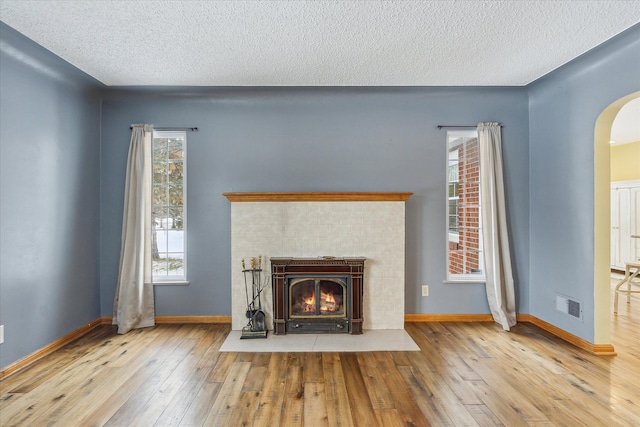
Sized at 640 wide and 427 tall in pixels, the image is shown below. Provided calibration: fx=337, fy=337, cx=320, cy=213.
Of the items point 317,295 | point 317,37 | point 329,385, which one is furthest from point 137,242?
point 317,37

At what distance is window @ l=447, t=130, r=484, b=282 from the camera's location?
161 inches

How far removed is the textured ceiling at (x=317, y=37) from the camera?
92.4 inches

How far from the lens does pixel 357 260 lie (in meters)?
3.63

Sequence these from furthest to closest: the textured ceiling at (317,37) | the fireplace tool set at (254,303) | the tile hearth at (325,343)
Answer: the fireplace tool set at (254,303)
the tile hearth at (325,343)
the textured ceiling at (317,37)

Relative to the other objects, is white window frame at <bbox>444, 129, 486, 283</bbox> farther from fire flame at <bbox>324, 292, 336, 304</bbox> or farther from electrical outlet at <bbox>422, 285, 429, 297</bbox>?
fire flame at <bbox>324, 292, 336, 304</bbox>

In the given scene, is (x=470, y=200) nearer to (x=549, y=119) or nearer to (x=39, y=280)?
(x=549, y=119)

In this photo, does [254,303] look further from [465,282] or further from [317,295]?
[465,282]

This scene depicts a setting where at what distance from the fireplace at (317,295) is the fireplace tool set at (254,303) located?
158 millimetres

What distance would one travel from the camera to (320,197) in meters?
3.82

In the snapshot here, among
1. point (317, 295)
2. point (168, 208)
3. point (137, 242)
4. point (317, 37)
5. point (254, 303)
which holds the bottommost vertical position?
point (254, 303)

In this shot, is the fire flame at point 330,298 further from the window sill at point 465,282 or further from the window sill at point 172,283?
the window sill at point 172,283

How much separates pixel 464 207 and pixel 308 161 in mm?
1978

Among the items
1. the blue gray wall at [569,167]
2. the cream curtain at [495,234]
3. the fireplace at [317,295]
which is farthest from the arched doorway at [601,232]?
the fireplace at [317,295]

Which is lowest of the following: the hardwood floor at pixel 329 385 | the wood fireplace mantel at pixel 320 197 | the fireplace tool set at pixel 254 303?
the hardwood floor at pixel 329 385
